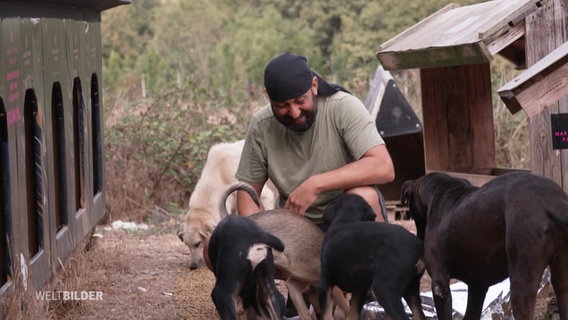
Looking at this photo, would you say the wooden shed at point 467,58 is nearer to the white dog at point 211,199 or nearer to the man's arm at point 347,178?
the man's arm at point 347,178

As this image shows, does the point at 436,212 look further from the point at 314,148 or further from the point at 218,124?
the point at 218,124

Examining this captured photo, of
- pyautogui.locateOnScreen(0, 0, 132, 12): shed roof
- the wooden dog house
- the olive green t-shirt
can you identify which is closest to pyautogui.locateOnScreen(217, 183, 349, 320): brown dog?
the olive green t-shirt

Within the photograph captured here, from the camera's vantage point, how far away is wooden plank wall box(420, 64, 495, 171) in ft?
29.8

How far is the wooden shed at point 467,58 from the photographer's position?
22.7 feet

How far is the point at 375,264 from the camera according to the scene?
5500 mm

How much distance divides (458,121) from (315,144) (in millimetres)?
2902

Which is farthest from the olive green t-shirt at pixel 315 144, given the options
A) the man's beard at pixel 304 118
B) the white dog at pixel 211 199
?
the white dog at pixel 211 199

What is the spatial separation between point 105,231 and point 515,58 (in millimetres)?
5103

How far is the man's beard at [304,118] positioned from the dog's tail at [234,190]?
453 millimetres

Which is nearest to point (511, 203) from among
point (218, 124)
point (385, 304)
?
point (385, 304)

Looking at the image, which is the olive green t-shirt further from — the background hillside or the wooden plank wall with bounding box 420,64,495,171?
the background hillside

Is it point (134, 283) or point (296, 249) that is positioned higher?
point (296, 249)

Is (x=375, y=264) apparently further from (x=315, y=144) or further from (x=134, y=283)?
(x=134, y=283)

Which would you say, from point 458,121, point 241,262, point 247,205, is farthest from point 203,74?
point 241,262
